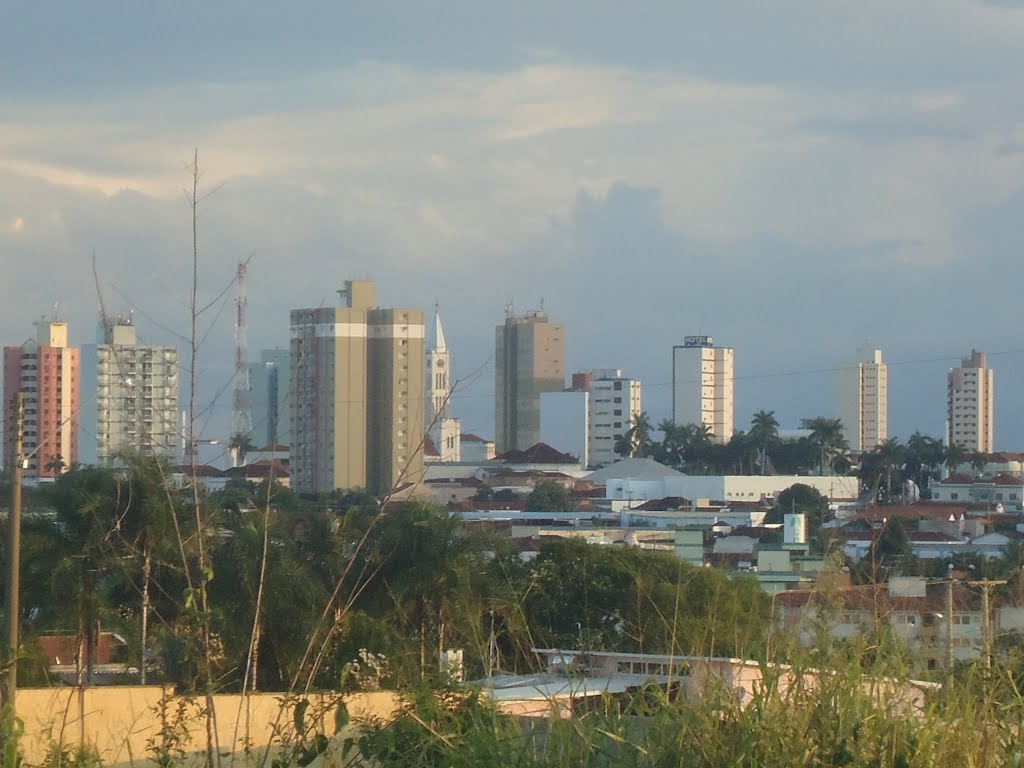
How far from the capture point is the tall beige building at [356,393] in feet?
243

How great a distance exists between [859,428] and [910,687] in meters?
126

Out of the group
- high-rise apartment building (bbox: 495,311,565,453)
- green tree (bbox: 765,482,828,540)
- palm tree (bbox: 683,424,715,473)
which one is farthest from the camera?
high-rise apartment building (bbox: 495,311,565,453)

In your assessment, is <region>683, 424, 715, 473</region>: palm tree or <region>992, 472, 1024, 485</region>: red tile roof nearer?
<region>992, 472, 1024, 485</region>: red tile roof

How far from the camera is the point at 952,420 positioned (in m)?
121

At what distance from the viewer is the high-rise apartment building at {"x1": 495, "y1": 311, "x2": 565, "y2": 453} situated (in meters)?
112

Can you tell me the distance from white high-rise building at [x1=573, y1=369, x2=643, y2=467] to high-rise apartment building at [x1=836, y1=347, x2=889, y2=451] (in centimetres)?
2249

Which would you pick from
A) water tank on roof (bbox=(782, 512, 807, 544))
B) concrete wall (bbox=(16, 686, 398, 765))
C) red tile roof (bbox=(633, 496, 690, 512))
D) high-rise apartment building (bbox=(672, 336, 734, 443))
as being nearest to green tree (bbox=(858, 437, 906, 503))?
red tile roof (bbox=(633, 496, 690, 512))

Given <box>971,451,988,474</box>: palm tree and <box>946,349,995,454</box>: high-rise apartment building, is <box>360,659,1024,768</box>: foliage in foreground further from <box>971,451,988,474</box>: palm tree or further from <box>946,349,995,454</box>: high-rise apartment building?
<box>946,349,995,454</box>: high-rise apartment building

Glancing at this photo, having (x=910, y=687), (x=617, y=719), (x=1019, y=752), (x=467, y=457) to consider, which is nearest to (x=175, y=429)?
(x=617, y=719)

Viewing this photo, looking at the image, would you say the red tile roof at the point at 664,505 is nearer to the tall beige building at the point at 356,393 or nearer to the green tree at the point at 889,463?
the green tree at the point at 889,463

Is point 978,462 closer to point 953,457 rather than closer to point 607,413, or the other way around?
point 953,457

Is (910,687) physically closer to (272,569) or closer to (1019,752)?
(1019,752)

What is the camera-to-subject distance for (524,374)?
111688 millimetres

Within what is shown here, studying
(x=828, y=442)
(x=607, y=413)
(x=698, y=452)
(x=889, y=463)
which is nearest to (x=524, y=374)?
(x=607, y=413)
